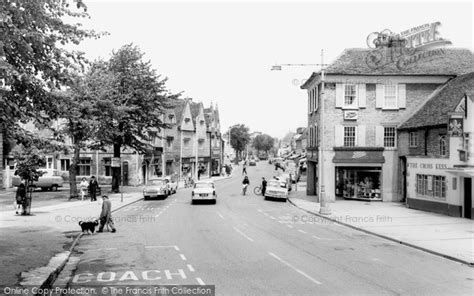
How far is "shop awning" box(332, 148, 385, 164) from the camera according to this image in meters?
34.8

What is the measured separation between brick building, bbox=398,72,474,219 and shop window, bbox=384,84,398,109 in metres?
1.90

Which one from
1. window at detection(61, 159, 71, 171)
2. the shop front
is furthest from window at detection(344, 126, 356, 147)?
window at detection(61, 159, 71, 171)

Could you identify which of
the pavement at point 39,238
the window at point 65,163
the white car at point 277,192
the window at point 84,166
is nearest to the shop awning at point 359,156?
the white car at point 277,192

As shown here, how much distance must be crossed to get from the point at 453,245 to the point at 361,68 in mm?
20384

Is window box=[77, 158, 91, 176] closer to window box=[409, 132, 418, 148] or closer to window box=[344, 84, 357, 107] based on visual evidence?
window box=[344, 84, 357, 107]

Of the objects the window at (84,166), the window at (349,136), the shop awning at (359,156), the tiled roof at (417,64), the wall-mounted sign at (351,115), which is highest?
the tiled roof at (417,64)

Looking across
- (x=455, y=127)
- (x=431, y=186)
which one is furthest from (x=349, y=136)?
(x=455, y=127)

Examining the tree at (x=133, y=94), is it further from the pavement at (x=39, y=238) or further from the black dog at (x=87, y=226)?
the black dog at (x=87, y=226)

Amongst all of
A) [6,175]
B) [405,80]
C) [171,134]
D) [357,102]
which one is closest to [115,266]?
[357,102]

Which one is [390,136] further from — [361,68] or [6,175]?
[6,175]

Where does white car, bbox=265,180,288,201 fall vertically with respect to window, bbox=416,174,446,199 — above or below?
below

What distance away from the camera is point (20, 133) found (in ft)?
42.2

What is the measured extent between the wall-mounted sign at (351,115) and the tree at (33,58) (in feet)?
84.1

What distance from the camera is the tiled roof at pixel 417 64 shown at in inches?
1383
